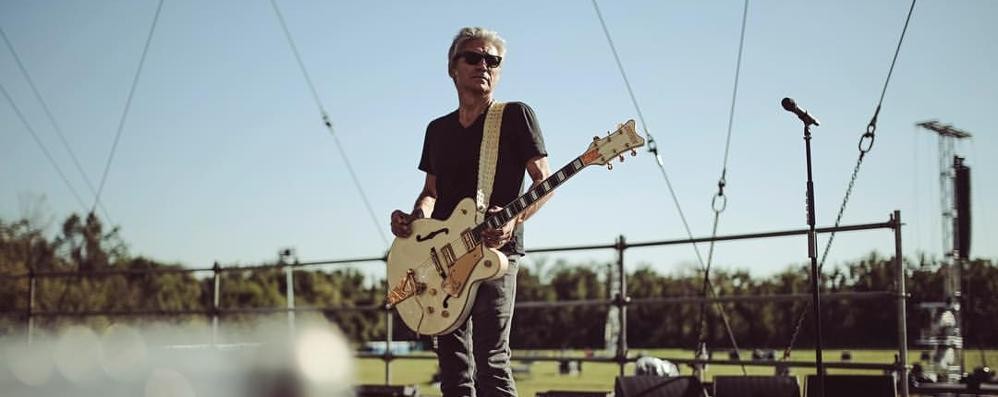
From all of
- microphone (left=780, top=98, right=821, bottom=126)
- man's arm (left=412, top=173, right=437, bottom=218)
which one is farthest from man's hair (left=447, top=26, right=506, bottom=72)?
microphone (left=780, top=98, right=821, bottom=126)

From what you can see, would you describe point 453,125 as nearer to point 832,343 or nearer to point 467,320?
point 467,320

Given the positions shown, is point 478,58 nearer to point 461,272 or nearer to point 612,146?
point 612,146

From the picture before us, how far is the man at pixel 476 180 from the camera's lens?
10.9 feet

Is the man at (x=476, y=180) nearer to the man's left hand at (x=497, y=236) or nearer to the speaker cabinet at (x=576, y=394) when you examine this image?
the man's left hand at (x=497, y=236)

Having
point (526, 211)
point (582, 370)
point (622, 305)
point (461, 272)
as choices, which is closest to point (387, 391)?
point (622, 305)

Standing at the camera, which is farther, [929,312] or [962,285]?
[962,285]

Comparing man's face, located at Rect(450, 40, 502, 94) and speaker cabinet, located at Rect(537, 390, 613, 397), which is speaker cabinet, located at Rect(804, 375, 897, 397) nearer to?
speaker cabinet, located at Rect(537, 390, 613, 397)

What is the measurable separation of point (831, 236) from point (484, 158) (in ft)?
9.62

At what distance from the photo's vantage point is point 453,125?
12.2ft

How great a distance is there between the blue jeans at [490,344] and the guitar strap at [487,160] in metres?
0.24

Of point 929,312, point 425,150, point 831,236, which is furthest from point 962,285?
point 425,150

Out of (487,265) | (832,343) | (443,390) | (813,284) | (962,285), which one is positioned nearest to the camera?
(487,265)

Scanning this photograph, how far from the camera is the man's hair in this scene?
3664mm

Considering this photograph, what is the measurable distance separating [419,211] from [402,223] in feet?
0.39
